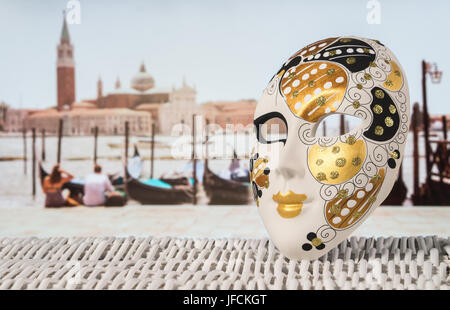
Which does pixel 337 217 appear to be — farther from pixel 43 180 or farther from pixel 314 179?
pixel 43 180

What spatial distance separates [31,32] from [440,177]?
4715 mm

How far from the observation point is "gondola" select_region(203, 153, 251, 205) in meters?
5.46

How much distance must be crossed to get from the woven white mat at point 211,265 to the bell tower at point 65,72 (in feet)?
14.1

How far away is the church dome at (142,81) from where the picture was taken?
5.45m

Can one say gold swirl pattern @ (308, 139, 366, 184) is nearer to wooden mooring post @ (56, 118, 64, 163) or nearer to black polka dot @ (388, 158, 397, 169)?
black polka dot @ (388, 158, 397, 169)

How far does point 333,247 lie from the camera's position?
136 cm

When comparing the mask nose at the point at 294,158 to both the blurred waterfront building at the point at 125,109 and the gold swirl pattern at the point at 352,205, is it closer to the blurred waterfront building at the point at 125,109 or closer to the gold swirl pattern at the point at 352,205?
the gold swirl pattern at the point at 352,205

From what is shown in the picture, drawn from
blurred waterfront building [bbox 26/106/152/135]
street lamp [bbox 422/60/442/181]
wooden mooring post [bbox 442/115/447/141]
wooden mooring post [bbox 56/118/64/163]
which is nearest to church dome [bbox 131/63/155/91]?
blurred waterfront building [bbox 26/106/152/135]

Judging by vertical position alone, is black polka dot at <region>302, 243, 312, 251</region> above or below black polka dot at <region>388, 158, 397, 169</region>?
below

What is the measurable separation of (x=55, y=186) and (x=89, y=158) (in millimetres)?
477

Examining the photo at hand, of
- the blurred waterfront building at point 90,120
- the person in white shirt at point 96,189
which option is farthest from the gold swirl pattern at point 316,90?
the blurred waterfront building at point 90,120

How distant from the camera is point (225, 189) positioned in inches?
217

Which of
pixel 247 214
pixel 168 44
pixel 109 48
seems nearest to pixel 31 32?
pixel 109 48

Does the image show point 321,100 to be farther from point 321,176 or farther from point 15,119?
point 15,119
